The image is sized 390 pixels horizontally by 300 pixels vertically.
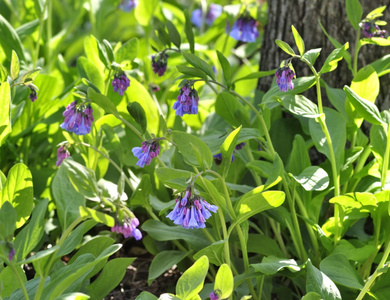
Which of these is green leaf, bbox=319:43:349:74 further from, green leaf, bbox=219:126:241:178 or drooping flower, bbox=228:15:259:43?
drooping flower, bbox=228:15:259:43

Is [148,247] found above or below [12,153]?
below

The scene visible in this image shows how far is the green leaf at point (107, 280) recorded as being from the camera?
1465 mm

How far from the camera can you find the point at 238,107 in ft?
5.61

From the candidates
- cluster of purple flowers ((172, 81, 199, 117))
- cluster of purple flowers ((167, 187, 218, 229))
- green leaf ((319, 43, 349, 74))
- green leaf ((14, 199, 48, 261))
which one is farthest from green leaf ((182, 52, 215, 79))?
green leaf ((14, 199, 48, 261))

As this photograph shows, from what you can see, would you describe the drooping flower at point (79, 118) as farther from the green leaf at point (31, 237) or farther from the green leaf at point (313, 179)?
the green leaf at point (313, 179)

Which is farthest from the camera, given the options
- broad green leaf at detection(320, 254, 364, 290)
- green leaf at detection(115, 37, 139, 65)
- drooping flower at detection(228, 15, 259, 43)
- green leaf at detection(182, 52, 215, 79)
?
drooping flower at detection(228, 15, 259, 43)

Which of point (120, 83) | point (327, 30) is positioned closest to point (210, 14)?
point (327, 30)

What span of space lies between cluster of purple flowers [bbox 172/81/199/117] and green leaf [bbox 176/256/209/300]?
1.38ft

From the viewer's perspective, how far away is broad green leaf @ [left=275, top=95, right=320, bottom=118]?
1.49 metres

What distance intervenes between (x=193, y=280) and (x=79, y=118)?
0.54m

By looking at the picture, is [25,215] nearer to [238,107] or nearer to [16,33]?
[238,107]

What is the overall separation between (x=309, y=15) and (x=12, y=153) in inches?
47.2

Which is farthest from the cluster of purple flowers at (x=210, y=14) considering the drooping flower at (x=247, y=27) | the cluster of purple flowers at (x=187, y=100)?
the cluster of purple flowers at (x=187, y=100)

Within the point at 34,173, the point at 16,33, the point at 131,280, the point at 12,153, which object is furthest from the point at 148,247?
the point at 16,33
